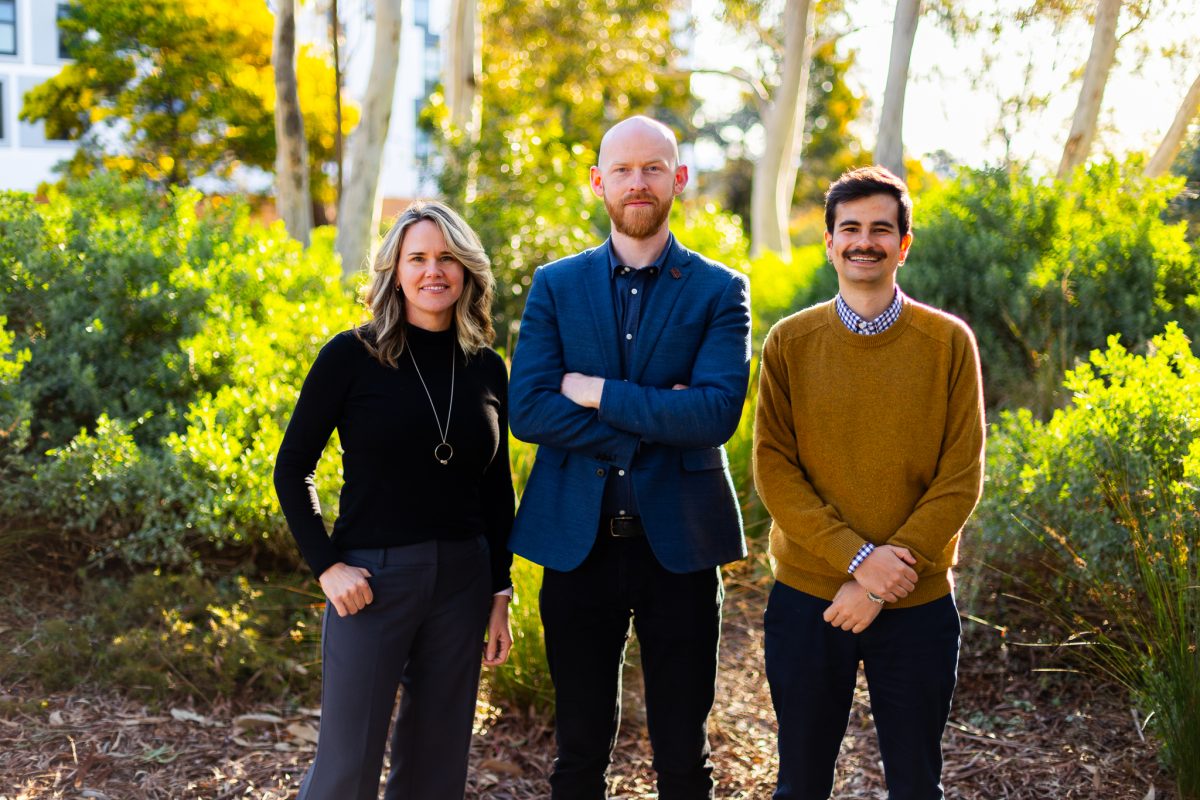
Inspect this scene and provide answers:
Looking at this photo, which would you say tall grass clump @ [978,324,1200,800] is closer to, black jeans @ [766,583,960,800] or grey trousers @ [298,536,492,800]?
black jeans @ [766,583,960,800]

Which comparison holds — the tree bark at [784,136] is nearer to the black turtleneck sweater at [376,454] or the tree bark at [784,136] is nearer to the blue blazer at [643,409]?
the blue blazer at [643,409]

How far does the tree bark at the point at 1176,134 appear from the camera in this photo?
946 cm

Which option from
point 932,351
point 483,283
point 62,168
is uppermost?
point 62,168

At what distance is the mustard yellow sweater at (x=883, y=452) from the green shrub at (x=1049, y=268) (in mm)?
3883

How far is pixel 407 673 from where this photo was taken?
9.34 ft

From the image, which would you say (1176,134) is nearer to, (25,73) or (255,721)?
(255,721)

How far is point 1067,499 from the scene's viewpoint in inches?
161

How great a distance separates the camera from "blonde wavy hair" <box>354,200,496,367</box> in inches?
109

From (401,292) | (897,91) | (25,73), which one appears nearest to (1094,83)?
(897,91)

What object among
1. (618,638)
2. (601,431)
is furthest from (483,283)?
(618,638)

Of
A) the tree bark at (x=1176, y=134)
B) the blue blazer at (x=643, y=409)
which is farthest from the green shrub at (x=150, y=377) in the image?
the tree bark at (x=1176, y=134)

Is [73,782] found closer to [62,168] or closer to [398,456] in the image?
[398,456]

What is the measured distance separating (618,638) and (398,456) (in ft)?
2.47

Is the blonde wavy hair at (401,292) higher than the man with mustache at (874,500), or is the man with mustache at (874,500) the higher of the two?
the blonde wavy hair at (401,292)
